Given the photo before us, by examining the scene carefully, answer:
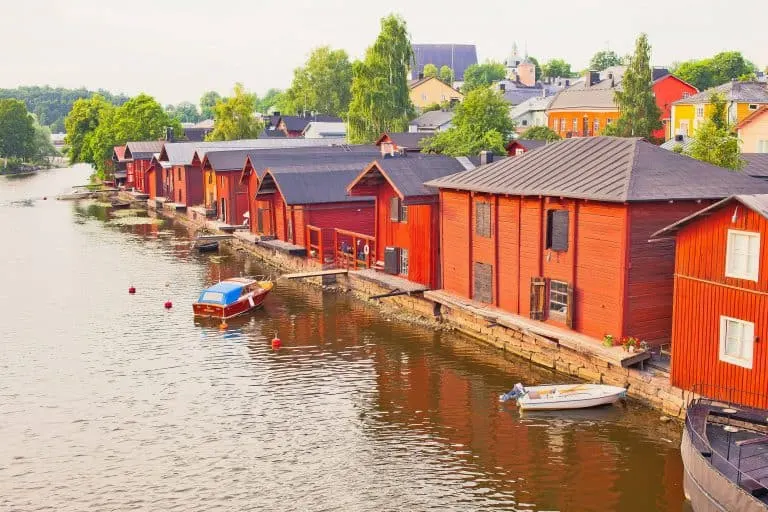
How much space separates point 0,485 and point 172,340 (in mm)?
16434

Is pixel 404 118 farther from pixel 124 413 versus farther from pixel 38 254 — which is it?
pixel 124 413

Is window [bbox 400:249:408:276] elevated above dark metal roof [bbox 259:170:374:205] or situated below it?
below

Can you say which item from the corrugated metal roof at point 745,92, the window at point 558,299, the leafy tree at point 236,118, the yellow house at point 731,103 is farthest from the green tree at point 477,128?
the leafy tree at point 236,118

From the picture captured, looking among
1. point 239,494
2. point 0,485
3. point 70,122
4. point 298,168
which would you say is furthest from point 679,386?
point 70,122

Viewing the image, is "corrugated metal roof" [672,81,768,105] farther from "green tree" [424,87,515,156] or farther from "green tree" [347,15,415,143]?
"green tree" [347,15,415,143]

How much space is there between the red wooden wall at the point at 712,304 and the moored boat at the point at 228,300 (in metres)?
25.4

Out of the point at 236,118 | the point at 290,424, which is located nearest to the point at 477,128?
the point at 290,424

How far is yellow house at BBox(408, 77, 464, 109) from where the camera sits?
18300 cm

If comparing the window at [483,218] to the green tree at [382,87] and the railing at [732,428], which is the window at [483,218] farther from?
the green tree at [382,87]

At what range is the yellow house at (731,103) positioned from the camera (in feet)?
286

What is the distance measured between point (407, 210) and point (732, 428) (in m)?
26.7

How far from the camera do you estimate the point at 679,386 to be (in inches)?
1105

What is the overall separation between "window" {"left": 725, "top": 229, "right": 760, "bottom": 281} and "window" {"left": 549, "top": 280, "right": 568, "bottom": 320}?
1001 cm

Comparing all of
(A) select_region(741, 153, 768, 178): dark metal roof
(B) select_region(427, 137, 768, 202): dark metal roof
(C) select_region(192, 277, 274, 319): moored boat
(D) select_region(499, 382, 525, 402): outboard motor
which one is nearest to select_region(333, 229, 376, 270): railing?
(C) select_region(192, 277, 274, 319): moored boat
